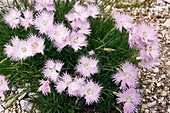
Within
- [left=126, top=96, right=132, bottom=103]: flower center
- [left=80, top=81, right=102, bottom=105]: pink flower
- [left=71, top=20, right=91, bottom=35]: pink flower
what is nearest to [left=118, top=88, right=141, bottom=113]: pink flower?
[left=126, top=96, right=132, bottom=103]: flower center

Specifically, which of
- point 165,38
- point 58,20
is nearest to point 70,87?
point 58,20

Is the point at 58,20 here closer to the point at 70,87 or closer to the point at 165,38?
the point at 70,87

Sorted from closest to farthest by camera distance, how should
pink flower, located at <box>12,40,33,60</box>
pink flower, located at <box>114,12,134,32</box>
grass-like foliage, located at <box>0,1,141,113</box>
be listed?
pink flower, located at <box>12,40,33,60</box> < pink flower, located at <box>114,12,134,32</box> < grass-like foliage, located at <box>0,1,141,113</box>

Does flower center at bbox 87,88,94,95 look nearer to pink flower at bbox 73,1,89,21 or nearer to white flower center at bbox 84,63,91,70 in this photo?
white flower center at bbox 84,63,91,70

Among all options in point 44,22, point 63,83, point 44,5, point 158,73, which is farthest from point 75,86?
point 158,73

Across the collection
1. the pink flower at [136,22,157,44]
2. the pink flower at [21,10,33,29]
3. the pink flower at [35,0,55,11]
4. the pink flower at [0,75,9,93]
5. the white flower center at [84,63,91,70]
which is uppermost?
the pink flower at [35,0,55,11]

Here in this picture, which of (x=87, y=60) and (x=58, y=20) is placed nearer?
(x=87, y=60)
